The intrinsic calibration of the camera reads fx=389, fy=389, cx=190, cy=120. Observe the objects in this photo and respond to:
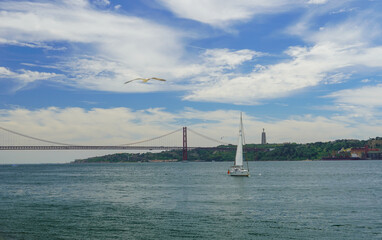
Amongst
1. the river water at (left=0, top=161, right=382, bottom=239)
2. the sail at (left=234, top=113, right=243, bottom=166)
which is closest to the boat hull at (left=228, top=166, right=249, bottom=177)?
the sail at (left=234, top=113, right=243, bottom=166)

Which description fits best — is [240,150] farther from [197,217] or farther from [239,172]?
[197,217]

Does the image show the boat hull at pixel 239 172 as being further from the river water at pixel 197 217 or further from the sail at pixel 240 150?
the river water at pixel 197 217

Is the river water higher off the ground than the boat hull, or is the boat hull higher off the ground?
the boat hull

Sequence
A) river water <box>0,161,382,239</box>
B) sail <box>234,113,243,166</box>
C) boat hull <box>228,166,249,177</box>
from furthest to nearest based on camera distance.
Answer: boat hull <box>228,166,249,177</box>
sail <box>234,113,243,166</box>
river water <box>0,161,382,239</box>

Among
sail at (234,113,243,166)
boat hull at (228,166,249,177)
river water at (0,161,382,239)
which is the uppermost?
sail at (234,113,243,166)

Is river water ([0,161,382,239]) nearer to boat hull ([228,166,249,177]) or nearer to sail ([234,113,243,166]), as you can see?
sail ([234,113,243,166])

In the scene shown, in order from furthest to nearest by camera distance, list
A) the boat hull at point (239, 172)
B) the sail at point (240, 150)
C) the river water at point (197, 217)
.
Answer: the boat hull at point (239, 172) → the sail at point (240, 150) → the river water at point (197, 217)

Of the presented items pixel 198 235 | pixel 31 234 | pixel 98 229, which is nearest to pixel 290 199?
pixel 198 235

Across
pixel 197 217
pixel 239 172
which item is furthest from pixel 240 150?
pixel 197 217

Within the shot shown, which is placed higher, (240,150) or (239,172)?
(240,150)

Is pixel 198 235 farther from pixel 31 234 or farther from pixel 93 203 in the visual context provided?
pixel 93 203

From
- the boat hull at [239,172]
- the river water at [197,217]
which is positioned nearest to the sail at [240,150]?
the boat hull at [239,172]
